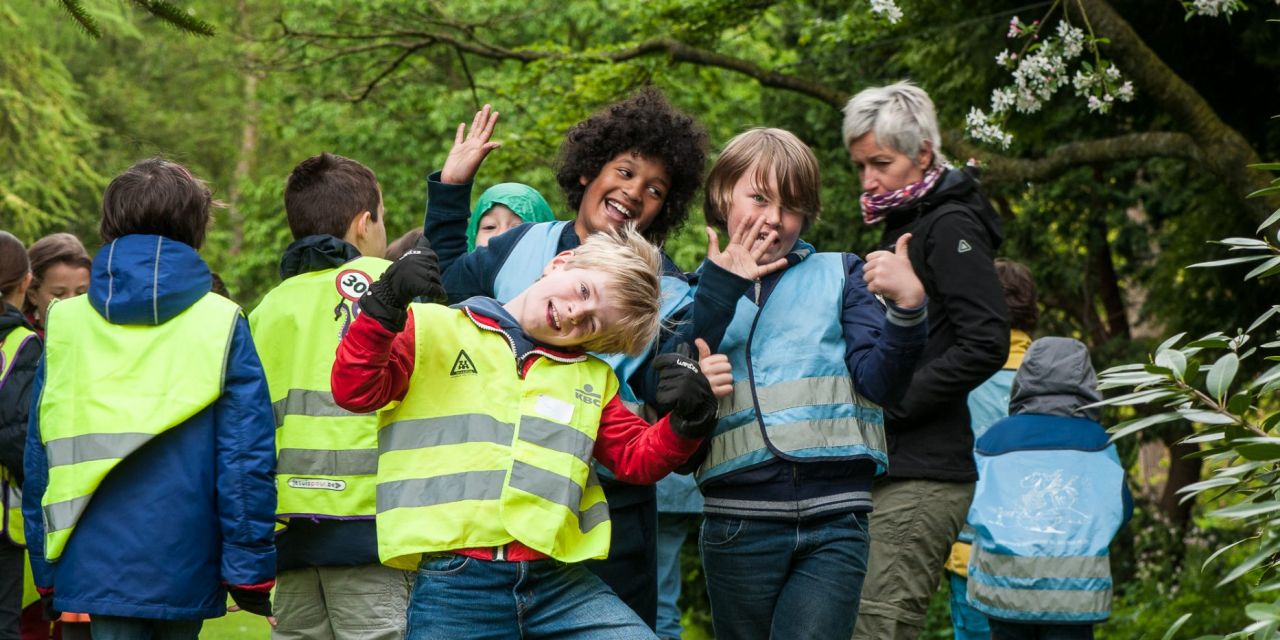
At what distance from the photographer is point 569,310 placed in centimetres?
338

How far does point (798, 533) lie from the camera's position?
11.8 ft

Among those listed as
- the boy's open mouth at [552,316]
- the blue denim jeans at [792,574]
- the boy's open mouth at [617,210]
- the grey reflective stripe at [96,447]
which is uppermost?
the boy's open mouth at [617,210]

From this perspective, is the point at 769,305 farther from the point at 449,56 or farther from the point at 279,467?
the point at 449,56

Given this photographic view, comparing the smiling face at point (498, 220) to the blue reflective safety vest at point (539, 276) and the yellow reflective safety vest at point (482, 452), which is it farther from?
the yellow reflective safety vest at point (482, 452)

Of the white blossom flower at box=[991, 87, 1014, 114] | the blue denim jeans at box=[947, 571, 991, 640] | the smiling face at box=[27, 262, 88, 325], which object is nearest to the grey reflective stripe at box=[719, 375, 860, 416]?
the blue denim jeans at box=[947, 571, 991, 640]

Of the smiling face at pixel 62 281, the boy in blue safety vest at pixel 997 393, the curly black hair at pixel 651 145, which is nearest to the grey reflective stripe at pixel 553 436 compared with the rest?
the curly black hair at pixel 651 145

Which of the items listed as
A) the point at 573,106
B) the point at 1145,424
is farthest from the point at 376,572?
the point at 573,106

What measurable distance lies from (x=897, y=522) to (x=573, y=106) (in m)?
7.07

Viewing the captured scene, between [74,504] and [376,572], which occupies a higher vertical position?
[74,504]

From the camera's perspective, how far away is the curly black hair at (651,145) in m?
4.21

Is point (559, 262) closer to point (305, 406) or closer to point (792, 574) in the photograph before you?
point (792, 574)

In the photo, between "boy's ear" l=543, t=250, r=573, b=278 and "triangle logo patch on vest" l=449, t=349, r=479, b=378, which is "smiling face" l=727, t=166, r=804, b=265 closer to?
"boy's ear" l=543, t=250, r=573, b=278

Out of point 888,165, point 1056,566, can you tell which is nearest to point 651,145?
point 888,165

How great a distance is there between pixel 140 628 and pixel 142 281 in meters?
0.99
